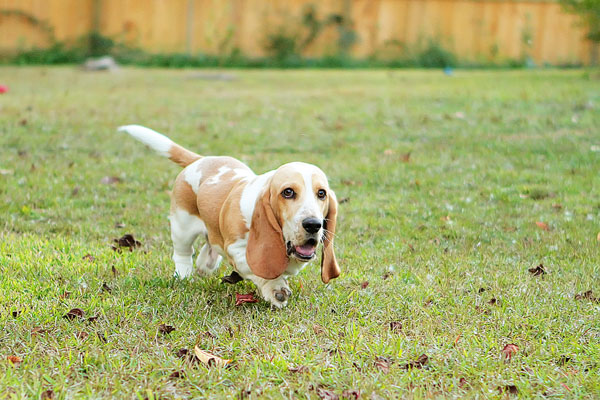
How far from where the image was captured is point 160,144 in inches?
181

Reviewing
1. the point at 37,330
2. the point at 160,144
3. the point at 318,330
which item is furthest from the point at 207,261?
the point at 37,330

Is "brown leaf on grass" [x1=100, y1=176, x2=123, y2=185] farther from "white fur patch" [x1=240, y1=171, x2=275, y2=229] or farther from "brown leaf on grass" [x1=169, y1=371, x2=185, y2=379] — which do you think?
"brown leaf on grass" [x1=169, y1=371, x2=185, y2=379]

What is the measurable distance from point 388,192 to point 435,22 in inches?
536

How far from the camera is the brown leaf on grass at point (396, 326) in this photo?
12.0 feet

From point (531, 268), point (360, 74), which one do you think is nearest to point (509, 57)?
point (360, 74)

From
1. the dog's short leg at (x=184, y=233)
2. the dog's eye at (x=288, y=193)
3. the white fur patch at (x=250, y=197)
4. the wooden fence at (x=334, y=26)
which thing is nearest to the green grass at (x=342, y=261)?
the dog's short leg at (x=184, y=233)

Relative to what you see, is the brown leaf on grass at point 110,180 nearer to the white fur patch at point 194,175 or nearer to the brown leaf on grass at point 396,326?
the white fur patch at point 194,175

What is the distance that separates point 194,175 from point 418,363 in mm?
1812

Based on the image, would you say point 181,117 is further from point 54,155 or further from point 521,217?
point 521,217

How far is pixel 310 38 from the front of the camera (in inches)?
756

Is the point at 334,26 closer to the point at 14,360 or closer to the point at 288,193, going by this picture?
the point at 288,193

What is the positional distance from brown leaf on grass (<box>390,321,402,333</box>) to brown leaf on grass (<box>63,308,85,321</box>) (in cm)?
152

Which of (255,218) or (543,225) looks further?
(543,225)

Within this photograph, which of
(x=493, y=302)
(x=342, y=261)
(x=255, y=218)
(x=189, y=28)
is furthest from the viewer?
(x=189, y=28)
